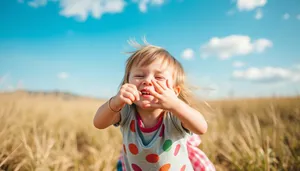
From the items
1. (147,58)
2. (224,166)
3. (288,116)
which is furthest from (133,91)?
(288,116)

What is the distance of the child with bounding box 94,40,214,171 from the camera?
141cm

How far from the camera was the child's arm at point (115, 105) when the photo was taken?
49.9 inches

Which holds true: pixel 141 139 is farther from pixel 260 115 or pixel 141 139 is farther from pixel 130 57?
pixel 260 115

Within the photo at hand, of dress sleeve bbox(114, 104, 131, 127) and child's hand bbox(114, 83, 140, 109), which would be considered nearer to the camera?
child's hand bbox(114, 83, 140, 109)

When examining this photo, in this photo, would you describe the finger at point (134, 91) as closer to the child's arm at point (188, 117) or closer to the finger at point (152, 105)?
the finger at point (152, 105)

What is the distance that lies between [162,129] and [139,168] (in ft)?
0.90

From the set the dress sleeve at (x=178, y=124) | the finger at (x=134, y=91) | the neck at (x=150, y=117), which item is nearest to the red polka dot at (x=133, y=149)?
the neck at (x=150, y=117)

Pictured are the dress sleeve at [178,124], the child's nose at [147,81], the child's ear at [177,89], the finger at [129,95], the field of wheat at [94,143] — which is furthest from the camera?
the field of wheat at [94,143]

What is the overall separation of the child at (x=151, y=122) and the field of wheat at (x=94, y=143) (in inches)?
18.2

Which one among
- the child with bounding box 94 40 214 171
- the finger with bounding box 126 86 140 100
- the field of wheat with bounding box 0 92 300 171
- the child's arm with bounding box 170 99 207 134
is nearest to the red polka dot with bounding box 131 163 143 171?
the child with bounding box 94 40 214 171

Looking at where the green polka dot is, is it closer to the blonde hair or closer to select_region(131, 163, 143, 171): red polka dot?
select_region(131, 163, 143, 171): red polka dot

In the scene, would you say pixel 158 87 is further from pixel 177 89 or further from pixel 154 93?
pixel 177 89

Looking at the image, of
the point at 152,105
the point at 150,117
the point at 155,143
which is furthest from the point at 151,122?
the point at 152,105

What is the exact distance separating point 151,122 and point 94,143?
2078mm
